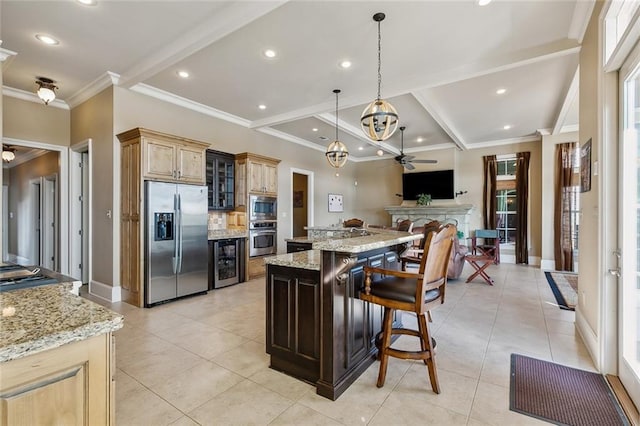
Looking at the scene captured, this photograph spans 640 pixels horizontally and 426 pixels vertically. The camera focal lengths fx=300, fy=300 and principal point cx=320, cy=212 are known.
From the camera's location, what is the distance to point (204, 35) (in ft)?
9.88

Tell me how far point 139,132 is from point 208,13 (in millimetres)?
1878

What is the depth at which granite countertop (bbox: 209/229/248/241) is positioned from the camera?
16.4ft

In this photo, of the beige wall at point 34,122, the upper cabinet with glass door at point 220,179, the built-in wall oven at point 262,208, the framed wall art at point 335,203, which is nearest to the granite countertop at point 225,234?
the built-in wall oven at point 262,208

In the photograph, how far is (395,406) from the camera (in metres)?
1.94

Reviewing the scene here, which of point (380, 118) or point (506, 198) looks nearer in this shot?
point (380, 118)

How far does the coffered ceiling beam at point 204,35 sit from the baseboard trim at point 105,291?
9.34ft

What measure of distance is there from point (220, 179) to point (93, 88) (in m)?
2.18

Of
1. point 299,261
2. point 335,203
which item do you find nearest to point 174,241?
point 299,261

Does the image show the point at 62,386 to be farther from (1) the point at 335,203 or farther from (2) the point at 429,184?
(2) the point at 429,184

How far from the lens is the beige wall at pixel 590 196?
8.18ft

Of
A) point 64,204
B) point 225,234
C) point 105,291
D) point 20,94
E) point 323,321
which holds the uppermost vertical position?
point 20,94

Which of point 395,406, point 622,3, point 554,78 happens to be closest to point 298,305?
point 395,406

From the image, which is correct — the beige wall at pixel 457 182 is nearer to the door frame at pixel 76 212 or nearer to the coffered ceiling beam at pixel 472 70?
the coffered ceiling beam at pixel 472 70

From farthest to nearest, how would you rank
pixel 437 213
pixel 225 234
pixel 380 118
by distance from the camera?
pixel 437 213, pixel 225 234, pixel 380 118
